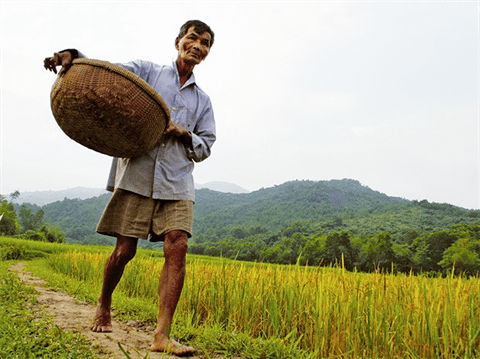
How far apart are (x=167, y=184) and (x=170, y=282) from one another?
0.57 metres

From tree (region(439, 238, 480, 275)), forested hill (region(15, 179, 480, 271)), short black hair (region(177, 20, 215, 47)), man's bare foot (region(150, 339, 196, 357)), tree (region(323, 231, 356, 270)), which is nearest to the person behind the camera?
man's bare foot (region(150, 339, 196, 357))

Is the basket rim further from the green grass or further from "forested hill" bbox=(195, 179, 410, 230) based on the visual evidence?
"forested hill" bbox=(195, 179, 410, 230)

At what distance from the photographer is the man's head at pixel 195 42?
95.0 inches

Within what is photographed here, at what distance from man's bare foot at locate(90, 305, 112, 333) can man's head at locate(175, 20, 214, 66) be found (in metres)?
1.69

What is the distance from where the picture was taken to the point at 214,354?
2.04 m

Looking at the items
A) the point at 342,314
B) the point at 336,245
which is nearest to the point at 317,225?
the point at 336,245

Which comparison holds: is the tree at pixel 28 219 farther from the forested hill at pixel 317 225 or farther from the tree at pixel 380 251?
the tree at pixel 380 251

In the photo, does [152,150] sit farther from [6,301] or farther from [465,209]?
[465,209]

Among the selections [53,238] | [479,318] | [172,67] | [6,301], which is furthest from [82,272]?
[53,238]

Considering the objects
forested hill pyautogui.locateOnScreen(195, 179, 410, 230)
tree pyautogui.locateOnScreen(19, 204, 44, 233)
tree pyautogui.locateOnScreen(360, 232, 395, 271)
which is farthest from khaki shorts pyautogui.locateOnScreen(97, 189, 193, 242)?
tree pyautogui.locateOnScreen(19, 204, 44, 233)

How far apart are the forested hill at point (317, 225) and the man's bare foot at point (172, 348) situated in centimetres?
87

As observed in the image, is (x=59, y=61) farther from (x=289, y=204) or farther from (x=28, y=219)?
(x=289, y=204)

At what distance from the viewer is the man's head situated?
2412mm

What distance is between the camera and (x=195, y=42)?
241cm
